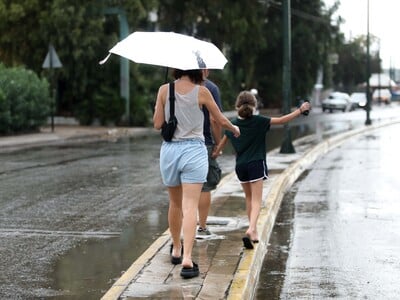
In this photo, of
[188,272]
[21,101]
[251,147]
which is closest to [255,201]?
[251,147]

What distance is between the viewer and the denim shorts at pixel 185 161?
20.9ft

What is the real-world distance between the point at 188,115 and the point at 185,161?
0.38m

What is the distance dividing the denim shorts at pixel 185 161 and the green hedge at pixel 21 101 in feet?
62.4

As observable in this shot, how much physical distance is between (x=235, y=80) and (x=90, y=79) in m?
20.0

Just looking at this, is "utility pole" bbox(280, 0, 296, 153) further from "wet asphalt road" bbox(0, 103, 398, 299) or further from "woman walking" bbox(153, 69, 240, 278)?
"woman walking" bbox(153, 69, 240, 278)

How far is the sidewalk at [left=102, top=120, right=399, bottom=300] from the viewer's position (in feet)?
19.8

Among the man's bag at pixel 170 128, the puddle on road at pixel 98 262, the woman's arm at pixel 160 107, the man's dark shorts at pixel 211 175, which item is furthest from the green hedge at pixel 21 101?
the man's bag at pixel 170 128

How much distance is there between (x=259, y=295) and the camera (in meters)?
6.69

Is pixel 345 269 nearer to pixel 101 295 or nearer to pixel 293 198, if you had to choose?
pixel 101 295

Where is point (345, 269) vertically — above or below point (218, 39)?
below

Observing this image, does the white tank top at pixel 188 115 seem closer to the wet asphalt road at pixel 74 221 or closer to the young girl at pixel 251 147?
the young girl at pixel 251 147

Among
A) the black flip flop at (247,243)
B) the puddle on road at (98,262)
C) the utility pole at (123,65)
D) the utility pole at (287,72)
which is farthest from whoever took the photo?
the utility pole at (123,65)

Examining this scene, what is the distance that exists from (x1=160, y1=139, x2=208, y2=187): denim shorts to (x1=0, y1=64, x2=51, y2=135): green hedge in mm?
19014

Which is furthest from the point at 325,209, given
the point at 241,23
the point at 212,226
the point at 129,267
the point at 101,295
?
the point at 241,23
